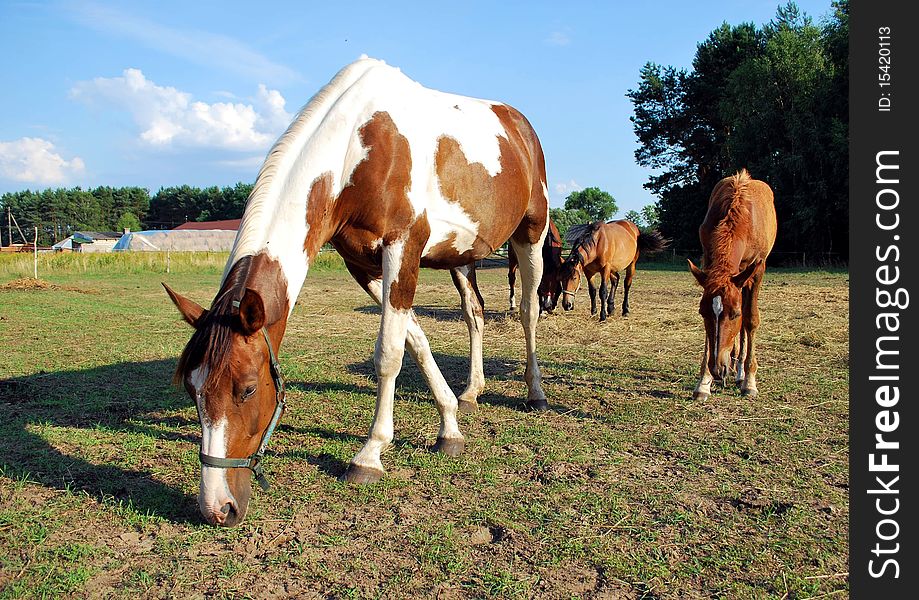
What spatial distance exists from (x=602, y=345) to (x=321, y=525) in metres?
6.02

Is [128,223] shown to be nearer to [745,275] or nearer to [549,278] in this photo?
[549,278]

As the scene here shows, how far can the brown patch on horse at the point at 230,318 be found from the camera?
276cm

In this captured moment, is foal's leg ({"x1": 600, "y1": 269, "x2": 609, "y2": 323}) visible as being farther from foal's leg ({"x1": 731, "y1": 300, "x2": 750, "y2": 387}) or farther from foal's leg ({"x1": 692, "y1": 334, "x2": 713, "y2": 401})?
foal's leg ({"x1": 692, "y1": 334, "x2": 713, "y2": 401})

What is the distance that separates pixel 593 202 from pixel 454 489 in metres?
98.4

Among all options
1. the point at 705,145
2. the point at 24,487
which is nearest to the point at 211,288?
the point at 24,487

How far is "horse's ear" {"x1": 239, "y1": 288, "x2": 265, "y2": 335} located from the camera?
2.69 metres

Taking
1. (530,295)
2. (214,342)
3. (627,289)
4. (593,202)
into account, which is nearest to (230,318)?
(214,342)

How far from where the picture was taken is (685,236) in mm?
37719

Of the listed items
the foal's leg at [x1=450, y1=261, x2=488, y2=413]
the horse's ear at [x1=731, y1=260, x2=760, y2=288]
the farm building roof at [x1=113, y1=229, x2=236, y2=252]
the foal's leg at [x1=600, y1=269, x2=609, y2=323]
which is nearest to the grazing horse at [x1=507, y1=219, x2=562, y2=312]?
the foal's leg at [x1=600, y1=269, x2=609, y2=323]

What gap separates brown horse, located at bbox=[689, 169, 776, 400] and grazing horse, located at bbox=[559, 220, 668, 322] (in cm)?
471

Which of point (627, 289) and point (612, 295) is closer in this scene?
point (612, 295)

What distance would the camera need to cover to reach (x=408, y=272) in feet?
12.1

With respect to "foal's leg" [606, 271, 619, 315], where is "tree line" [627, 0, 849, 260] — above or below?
above
